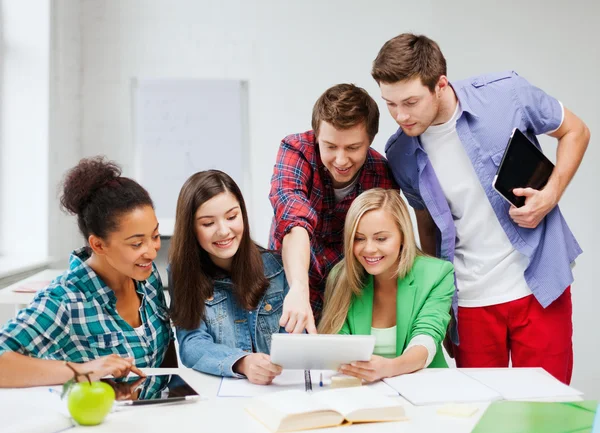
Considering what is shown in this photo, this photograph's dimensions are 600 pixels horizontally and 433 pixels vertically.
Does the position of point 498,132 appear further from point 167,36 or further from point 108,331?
point 167,36

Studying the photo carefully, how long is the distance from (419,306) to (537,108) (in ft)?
2.37

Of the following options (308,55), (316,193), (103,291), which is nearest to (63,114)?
(308,55)

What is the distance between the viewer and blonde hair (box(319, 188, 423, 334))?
1.96 meters

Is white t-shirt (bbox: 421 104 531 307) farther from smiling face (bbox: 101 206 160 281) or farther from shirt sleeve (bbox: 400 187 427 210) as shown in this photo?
smiling face (bbox: 101 206 160 281)

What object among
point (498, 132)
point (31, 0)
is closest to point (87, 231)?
point (498, 132)

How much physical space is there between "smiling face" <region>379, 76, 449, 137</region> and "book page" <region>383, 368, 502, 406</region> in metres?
0.72

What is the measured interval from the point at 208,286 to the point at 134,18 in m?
2.45

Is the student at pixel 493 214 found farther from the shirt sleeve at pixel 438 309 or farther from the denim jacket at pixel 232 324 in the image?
the denim jacket at pixel 232 324

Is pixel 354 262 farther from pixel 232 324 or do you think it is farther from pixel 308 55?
pixel 308 55

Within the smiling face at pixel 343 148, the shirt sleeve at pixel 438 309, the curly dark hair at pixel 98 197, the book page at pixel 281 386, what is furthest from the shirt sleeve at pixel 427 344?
the curly dark hair at pixel 98 197

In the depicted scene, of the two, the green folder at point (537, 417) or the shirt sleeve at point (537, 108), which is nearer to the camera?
the green folder at point (537, 417)

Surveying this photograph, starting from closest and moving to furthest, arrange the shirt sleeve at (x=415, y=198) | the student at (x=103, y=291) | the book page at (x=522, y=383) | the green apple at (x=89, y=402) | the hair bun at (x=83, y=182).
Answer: the green apple at (x=89, y=402), the book page at (x=522, y=383), the student at (x=103, y=291), the hair bun at (x=83, y=182), the shirt sleeve at (x=415, y=198)

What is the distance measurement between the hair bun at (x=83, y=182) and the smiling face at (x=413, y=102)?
0.83m

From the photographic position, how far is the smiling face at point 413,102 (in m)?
1.89
